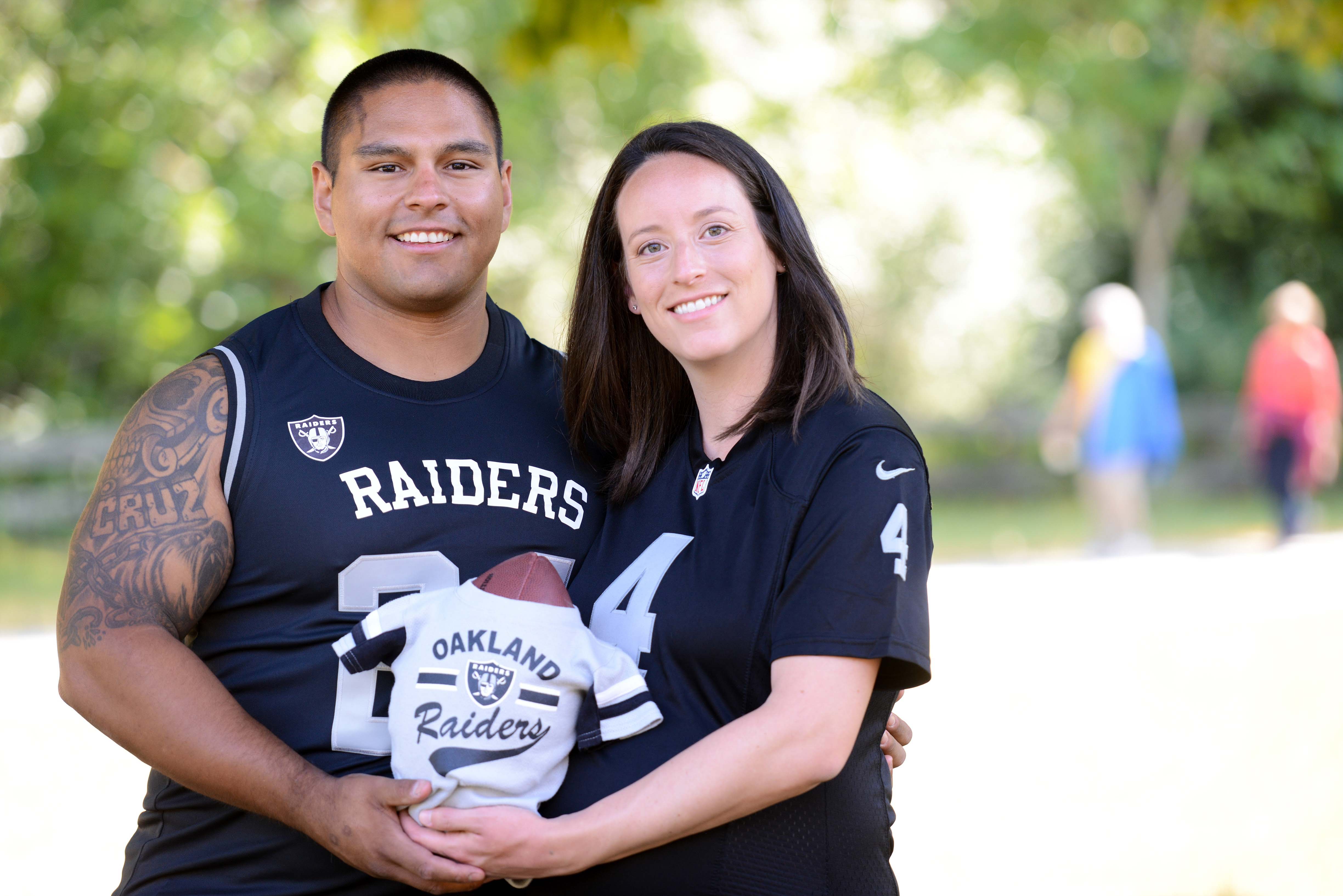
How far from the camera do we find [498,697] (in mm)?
2305

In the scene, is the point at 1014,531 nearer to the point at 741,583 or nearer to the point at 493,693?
the point at 741,583

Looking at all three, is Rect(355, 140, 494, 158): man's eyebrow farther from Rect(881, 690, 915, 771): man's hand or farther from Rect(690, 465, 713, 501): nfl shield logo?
Rect(881, 690, 915, 771): man's hand

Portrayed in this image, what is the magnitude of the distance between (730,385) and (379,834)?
1180mm

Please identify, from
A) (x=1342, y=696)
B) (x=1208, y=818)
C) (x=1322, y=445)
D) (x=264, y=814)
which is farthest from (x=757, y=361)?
(x=1322, y=445)

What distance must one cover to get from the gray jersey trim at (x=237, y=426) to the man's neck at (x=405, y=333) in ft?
0.97

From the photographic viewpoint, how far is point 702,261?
8.80ft

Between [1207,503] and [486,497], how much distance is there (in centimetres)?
1857

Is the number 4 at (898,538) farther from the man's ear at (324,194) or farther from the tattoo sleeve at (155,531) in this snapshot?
the man's ear at (324,194)

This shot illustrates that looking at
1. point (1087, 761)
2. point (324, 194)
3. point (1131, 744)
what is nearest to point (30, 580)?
point (1087, 761)

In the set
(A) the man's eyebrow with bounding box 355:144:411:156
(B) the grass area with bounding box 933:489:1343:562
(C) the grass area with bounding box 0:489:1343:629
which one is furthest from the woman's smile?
(B) the grass area with bounding box 933:489:1343:562

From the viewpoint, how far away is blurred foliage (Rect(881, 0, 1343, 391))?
16.4 metres

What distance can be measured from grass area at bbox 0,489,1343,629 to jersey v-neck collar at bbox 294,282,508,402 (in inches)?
263

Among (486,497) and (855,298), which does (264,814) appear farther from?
(855,298)

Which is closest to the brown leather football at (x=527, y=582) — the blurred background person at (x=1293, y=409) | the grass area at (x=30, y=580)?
the grass area at (x=30, y=580)
